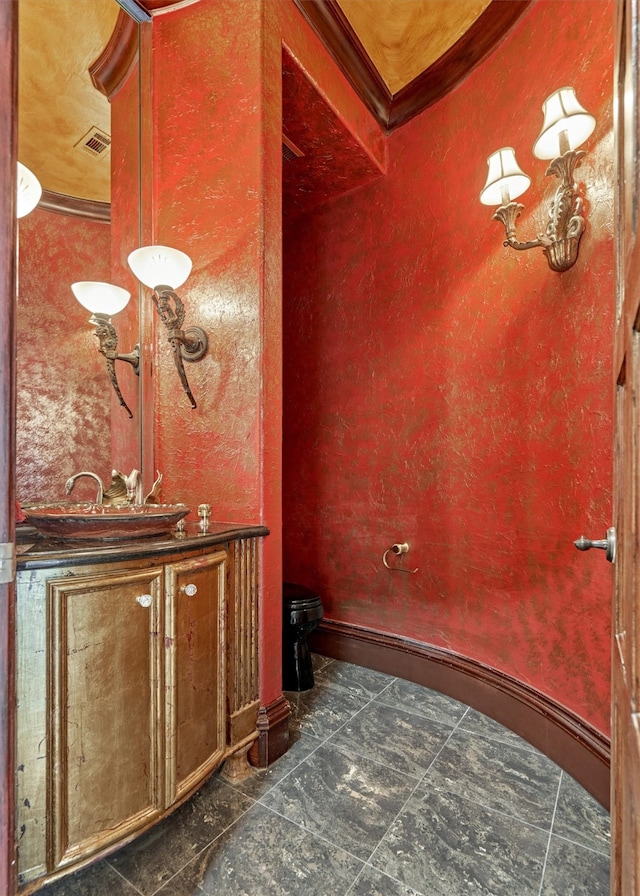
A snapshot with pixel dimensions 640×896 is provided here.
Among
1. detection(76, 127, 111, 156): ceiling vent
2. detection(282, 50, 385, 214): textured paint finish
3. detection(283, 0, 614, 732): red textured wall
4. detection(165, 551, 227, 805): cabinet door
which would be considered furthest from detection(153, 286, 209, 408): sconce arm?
detection(282, 50, 385, 214): textured paint finish

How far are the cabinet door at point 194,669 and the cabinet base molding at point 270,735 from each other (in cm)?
20

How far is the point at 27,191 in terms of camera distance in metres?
1.24

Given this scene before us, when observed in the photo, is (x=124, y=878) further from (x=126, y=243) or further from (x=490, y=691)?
(x=126, y=243)

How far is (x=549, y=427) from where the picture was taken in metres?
1.60

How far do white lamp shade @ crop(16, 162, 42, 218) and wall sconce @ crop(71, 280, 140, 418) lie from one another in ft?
0.79

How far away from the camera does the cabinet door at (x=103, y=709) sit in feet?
3.01

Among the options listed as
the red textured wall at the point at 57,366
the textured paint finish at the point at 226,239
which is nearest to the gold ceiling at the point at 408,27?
the textured paint finish at the point at 226,239

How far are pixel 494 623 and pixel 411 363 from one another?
133 cm

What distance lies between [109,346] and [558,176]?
174cm

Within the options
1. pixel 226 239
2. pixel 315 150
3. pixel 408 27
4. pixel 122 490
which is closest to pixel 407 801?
pixel 122 490

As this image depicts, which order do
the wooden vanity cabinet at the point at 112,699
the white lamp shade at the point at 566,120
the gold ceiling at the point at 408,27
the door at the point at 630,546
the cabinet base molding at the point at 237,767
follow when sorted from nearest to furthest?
1. the door at the point at 630,546
2. the wooden vanity cabinet at the point at 112,699
3. the white lamp shade at the point at 566,120
4. the cabinet base molding at the point at 237,767
5. the gold ceiling at the point at 408,27

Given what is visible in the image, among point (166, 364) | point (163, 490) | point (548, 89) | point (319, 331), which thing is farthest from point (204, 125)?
point (163, 490)

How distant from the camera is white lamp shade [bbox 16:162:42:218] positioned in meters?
1.22

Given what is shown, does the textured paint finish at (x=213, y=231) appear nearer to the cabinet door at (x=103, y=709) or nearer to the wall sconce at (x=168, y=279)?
the wall sconce at (x=168, y=279)
